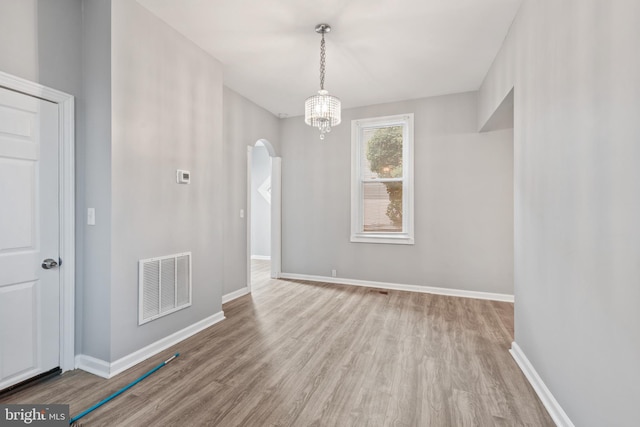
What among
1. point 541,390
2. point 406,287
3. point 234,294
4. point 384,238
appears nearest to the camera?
point 541,390

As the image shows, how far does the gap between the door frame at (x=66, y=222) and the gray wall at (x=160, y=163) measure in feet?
1.25

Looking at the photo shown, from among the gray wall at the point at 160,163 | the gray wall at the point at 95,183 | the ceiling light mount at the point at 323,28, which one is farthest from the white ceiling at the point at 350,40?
the gray wall at the point at 95,183

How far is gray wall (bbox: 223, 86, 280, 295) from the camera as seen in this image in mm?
4133

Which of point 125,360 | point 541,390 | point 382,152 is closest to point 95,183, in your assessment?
point 125,360

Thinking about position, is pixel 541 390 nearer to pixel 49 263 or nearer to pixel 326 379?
pixel 326 379

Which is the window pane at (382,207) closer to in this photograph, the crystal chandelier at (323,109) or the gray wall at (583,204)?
the crystal chandelier at (323,109)

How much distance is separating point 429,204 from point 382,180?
840 millimetres

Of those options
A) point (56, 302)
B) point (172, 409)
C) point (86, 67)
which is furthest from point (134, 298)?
point (86, 67)

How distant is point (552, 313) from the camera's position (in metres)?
1.88

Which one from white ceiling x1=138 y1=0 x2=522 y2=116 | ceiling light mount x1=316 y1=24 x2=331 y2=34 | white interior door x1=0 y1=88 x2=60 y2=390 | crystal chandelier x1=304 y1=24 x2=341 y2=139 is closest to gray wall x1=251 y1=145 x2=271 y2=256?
white ceiling x1=138 y1=0 x2=522 y2=116

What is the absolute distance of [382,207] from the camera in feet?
16.1

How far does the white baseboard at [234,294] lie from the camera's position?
13.3ft

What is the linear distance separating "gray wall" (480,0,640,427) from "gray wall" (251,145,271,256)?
19.7ft

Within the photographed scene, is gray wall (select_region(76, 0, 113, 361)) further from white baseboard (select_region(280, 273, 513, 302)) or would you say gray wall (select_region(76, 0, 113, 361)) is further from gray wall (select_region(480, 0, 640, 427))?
white baseboard (select_region(280, 273, 513, 302))
